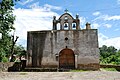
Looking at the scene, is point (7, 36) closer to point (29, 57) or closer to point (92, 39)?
point (29, 57)

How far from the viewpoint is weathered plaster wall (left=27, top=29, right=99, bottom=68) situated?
24.2m

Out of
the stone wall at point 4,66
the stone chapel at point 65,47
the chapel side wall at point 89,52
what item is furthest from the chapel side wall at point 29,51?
the chapel side wall at point 89,52

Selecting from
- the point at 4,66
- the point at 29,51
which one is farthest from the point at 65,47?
the point at 4,66

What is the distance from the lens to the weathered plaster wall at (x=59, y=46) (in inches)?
952

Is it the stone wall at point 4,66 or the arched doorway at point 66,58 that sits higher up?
the arched doorway at point 66,58

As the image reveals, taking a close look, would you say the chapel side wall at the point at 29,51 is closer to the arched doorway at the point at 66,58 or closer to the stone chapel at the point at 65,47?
the stone chapel at the point at 65,47

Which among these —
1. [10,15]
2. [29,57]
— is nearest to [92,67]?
[29,57]

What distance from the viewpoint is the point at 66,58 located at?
Answer: 82.6 ft

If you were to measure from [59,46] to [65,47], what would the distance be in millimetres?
745

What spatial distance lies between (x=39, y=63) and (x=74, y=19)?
6.85 m

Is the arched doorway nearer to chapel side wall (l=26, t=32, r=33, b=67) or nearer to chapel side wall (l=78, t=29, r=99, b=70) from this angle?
chapel side wall (l=78, t=29, r=99, b=70)

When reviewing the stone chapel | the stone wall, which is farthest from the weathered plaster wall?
the stone wall

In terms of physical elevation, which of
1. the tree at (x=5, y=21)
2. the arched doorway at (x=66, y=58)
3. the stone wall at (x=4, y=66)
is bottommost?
the stone wall at (x=4, y=66)

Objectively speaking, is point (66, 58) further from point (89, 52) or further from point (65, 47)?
point (89, 52)
